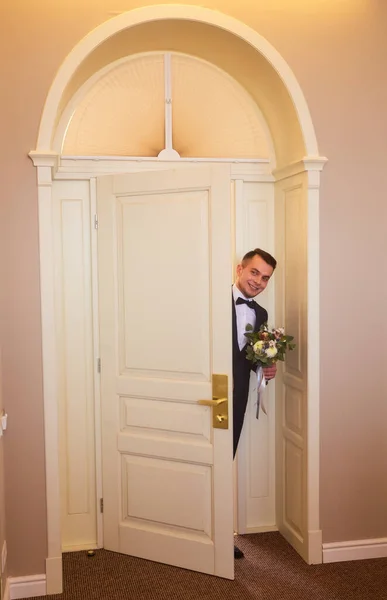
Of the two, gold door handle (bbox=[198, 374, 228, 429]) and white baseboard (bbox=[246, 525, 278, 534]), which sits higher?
gold door handle (bbox=[198, 374, 228, 429])

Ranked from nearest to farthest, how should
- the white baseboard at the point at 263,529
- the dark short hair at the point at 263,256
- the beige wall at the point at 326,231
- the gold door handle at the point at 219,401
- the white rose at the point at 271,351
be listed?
the beige wall at the point at 326,231
the gold door handle at the point at 219,401
the white rose at the point at 271,351
the dark short hair at the point at 263,256
the white baseboard at the point at 263,529

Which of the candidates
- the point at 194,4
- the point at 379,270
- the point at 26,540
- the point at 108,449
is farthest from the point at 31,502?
the point at 194,4

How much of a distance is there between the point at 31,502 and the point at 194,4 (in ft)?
9.20

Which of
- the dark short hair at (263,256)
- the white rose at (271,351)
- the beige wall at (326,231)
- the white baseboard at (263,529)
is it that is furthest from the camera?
the white baseboard at (263,529)

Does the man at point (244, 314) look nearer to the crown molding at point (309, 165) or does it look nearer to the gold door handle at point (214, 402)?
the gold door handle at point (214, 402)

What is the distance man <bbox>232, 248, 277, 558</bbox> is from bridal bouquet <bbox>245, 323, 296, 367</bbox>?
0.08 meters

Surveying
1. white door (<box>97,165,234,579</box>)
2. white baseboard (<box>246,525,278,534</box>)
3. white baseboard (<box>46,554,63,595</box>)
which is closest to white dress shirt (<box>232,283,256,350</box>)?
white door (<box>97,165,234,579</box>)

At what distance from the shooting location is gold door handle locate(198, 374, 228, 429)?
349 centimetres

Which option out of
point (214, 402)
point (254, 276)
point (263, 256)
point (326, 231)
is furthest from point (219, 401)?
point (326, 231)

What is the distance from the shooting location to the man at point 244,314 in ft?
12.5

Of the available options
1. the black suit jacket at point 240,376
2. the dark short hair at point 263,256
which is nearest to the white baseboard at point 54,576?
the black suit jacket at point 240,376

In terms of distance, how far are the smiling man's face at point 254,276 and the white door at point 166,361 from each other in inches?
16.1

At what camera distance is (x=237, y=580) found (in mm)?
3512

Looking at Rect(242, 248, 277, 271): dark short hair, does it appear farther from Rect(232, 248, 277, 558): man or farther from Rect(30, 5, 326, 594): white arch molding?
→ Rect(30, 5, 326, 594): white arch molding
